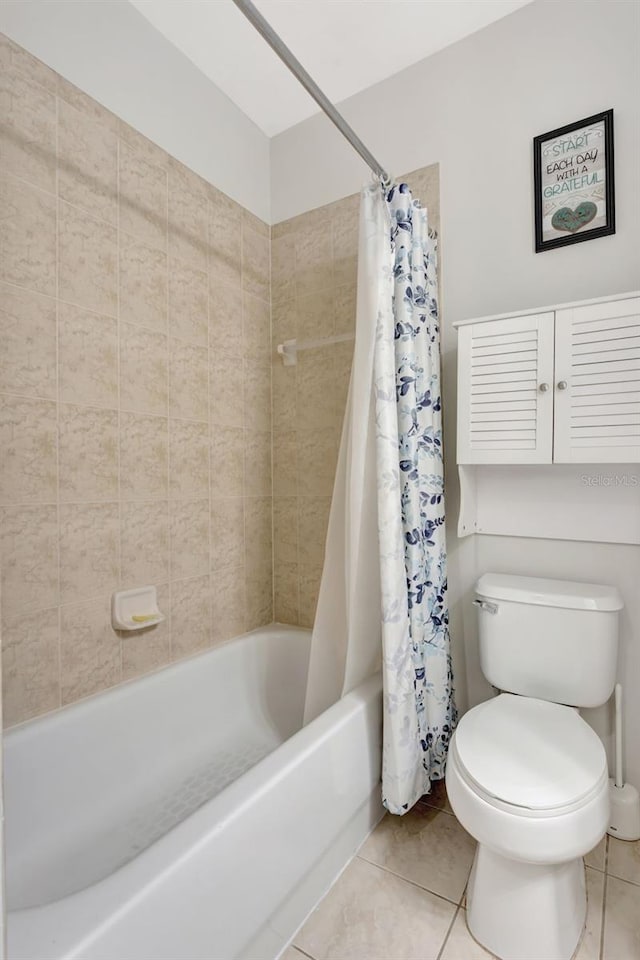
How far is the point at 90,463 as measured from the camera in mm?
1539

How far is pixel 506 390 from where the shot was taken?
1.59 m

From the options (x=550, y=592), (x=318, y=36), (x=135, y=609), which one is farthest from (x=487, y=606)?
(x=318, y=36)

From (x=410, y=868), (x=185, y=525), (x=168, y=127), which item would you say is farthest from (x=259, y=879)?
(x=168, y=127)

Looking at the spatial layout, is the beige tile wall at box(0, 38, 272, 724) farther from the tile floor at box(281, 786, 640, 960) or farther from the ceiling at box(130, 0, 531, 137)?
the tile floor at box(281, 786, 640, 960)

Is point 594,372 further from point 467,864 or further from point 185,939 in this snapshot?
point 185,939

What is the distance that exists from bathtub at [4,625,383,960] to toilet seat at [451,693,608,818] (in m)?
0.34

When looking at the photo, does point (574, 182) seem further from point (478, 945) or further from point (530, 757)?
point (478, 945)

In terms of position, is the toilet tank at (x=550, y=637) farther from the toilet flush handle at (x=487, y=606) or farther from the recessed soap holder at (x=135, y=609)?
the recessed soap holder at (x=135, y=609)

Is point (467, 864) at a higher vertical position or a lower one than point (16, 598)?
lower

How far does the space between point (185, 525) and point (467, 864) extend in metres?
1.38

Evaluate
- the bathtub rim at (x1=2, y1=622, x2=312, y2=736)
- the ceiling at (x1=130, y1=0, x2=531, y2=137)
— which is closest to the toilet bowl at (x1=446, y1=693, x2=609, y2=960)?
the bathtub rim at (x1=2, y1=622, x2=312, y2=736)

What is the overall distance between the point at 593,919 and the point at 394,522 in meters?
1.12

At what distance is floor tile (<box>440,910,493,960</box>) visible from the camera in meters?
1.18

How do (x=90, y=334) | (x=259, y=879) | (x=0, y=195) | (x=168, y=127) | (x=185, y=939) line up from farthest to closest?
1. (x=168, y=127)
2. (x=90, y=334)
3. (x=0, y=195)
4. (x=259, y=879)
5. (x=185, y=939)
